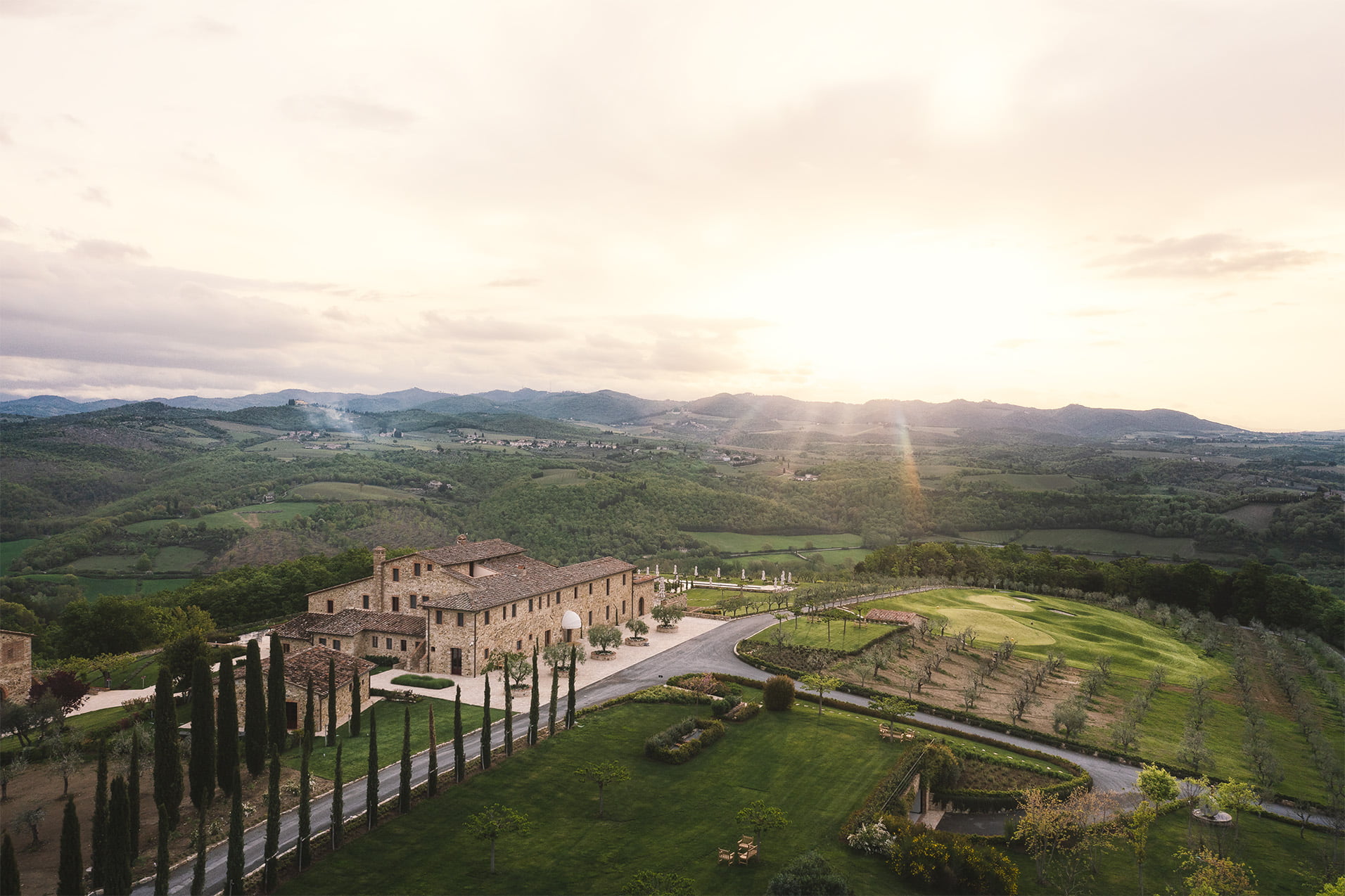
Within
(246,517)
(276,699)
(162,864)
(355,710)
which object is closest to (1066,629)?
(355,710)

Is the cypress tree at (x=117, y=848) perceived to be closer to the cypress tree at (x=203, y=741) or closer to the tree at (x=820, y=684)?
the cypress tree at (x=203, y=741)

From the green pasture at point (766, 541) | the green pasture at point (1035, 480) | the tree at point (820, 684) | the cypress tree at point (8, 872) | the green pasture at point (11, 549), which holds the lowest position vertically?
the green pasture at point (766, 541)

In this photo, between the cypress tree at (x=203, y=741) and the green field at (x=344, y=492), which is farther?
the green field at (x=344, y=492)

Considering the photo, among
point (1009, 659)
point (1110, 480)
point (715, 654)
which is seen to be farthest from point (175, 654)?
point (1110, 480)

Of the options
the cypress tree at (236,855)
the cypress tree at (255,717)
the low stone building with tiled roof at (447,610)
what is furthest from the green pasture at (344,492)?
the cypress tree at (236,855)

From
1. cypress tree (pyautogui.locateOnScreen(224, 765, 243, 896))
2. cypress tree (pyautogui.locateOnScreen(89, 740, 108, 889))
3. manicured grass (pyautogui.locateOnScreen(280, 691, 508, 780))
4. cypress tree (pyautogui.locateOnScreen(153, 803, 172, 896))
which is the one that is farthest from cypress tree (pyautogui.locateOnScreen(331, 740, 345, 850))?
cypress tree (pyautogui.locateOnScreen(89, 740, 108, 889))

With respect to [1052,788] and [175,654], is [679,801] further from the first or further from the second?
[175,654]
